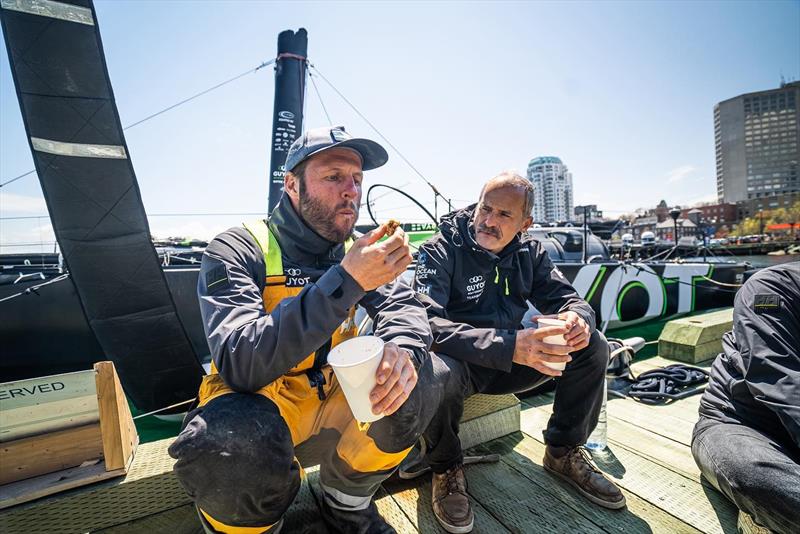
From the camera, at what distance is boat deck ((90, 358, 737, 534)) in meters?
1.43

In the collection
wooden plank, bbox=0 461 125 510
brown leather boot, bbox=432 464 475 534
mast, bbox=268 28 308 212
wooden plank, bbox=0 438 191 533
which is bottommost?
brown leather boot, bbox=432 464 475 534

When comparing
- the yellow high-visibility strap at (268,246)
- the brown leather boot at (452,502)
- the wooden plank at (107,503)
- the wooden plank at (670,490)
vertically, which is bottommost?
the wooden plank at (670,490)

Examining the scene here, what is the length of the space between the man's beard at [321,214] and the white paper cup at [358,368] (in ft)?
2.14

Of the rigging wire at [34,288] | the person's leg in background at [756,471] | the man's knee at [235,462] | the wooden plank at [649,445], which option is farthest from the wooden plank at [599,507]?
the rigging wire at [34,288]

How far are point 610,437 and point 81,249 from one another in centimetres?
400

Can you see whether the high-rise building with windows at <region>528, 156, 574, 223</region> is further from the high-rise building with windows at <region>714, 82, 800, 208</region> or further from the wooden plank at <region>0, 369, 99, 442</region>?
the wooden plank at <region>0, 369, 99, 442</region>

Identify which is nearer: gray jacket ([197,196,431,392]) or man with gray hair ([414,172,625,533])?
gray jacket ([197,196,431,392])

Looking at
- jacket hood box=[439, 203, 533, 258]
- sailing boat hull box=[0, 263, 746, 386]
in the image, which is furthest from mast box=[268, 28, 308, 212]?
jacket hood box=[439, 203, 533, 258]

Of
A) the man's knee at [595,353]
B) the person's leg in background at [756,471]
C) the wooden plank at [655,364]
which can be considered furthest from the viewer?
the wooden plank at [655,364]

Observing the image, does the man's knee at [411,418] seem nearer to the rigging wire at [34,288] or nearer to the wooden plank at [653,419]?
the wooden plank at [653,419]

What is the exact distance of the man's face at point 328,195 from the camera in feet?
5.09

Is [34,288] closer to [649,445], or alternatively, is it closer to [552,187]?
[649,445]

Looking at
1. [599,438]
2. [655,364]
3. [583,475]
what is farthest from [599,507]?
[655,364]

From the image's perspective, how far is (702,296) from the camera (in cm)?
725
